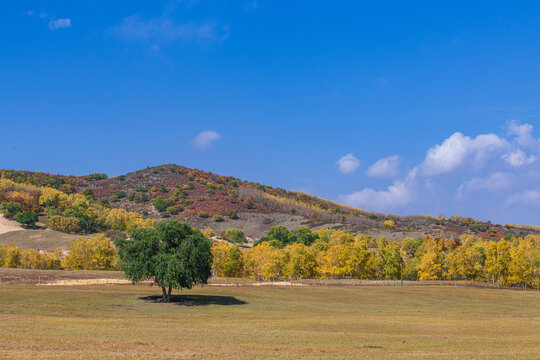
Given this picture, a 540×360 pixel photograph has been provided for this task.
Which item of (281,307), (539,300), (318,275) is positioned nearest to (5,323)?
(281,307)

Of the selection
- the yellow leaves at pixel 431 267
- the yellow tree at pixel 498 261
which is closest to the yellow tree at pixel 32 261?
the yellow leaves at pixel 431 267

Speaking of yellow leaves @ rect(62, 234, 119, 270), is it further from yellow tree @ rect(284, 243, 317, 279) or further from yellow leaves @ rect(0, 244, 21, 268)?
yellow tree @ rect(284, 243, 317, 279)

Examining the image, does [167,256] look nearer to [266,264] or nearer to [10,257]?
[266,264]

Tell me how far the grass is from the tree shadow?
163 millimetres

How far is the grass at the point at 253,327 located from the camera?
31.1 meters

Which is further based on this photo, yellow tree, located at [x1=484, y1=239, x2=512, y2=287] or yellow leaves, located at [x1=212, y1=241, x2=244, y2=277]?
yellow leaves, located at [x1=212, y1=241, x2=244, y2=277]

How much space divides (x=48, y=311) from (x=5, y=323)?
574 inches

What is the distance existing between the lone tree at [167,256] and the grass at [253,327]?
400 centimetres

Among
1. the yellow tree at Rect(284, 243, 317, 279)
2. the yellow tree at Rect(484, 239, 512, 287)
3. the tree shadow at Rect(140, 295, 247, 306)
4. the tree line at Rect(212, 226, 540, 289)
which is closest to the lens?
the tree shadow at Rect(140, 295, 247, 306)

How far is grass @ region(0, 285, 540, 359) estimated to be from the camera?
31.1 metres

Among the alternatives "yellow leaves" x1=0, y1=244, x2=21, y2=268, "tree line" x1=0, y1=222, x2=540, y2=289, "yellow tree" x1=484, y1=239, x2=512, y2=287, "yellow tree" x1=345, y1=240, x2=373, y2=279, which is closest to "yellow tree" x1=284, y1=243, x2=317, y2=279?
"tree line" x1=0, y1=222, x2=540, y2=289

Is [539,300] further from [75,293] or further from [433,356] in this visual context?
[75,293]

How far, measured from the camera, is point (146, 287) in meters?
98.0

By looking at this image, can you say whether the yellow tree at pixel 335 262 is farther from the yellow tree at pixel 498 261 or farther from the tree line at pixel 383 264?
the yellow tree at pixel 498 261
